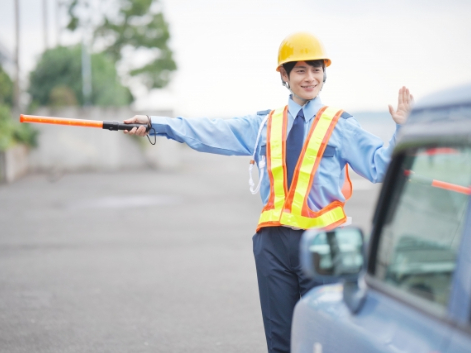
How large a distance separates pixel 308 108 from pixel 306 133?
0.49ft

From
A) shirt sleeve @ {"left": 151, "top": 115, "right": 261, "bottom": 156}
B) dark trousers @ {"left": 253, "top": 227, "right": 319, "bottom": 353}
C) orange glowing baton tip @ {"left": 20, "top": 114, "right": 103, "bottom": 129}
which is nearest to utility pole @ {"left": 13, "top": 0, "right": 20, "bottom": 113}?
orange glowing baton tip @ {"left": 20, "top": 114, "right": 103, "bottom": 129}

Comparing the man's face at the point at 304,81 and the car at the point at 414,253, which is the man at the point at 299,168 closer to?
the man's face at the point at 304,81

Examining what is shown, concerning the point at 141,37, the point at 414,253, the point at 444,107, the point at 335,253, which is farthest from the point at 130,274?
the point at 141,37

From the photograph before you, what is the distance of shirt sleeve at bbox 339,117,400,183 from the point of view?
10.5 feet

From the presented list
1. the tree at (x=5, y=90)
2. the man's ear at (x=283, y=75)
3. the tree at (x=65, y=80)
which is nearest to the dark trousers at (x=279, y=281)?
the man's ear at (x=283, y=75)

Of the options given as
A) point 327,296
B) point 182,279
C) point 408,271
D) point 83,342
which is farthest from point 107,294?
point 408,271

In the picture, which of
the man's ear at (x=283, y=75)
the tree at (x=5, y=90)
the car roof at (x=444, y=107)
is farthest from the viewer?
the tree at (x=5, y=90)

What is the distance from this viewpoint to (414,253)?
6.44 ft

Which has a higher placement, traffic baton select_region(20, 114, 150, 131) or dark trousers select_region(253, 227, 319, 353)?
traffic baton select_region(20, 114, 150, 131)

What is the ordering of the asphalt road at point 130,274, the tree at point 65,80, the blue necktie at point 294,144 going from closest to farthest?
the blue necktie at point 294,144 → the asphalt road at point 130,274 → the tree at point 65,80

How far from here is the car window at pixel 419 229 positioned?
188 centimetres

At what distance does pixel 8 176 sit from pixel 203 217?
1055 cm

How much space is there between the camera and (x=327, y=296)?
2355 mm

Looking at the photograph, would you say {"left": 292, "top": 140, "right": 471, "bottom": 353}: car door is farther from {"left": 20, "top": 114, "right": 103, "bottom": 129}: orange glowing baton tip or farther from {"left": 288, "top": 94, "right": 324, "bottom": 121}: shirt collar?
{"left": 20, "top": 114, "right": 103, "bottom": 129}: orange glowing baton tip
